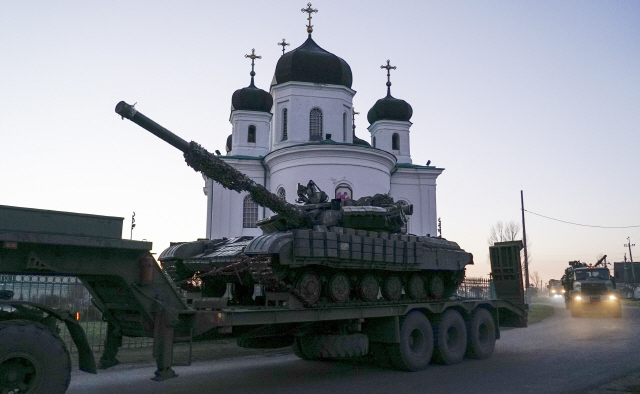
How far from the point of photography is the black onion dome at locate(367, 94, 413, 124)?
3812cm

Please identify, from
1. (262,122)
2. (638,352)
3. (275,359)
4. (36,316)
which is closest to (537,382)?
(638,352)

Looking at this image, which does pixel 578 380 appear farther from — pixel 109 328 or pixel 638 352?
pixel 109 328

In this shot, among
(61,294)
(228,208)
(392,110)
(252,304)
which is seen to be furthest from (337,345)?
(392,110)

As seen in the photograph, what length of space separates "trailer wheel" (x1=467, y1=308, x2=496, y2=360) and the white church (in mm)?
15294

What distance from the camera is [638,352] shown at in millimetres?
12641

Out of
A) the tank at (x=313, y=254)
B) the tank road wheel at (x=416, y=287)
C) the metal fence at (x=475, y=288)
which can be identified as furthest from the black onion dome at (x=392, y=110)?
the tank road wheel at (x=416, y=287)

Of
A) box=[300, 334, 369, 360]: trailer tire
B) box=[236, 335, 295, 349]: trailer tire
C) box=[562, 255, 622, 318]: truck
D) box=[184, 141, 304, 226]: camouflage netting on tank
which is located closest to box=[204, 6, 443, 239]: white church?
box=[562, 255, 622, 318]: truck

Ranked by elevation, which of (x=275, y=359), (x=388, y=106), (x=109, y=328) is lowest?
(x=275, y=359)

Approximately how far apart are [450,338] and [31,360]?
8714 millimetres

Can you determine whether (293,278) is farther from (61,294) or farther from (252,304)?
(61,294)

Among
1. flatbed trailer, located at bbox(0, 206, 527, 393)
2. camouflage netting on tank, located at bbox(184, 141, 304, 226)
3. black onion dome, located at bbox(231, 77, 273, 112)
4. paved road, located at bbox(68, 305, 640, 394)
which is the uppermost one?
black onion dome, located at bbox(231, 77, 273, 112)

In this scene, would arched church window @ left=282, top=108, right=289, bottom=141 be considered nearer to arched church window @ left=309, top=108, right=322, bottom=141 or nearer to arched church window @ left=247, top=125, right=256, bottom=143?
arched church window @ left=309, top=108, right=322, bottom=141

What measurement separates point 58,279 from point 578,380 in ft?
34.6

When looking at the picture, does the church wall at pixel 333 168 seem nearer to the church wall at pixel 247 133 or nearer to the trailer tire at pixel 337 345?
the church wall at pixel 247 133
